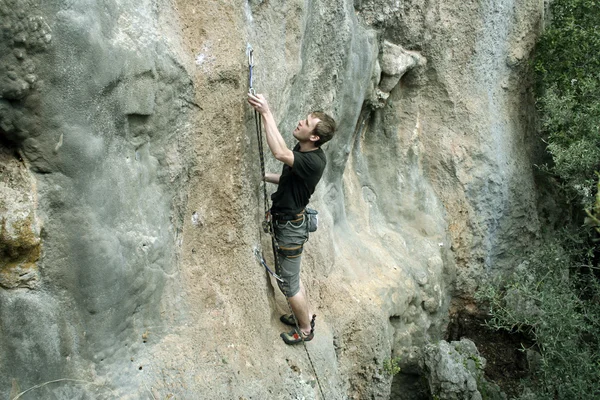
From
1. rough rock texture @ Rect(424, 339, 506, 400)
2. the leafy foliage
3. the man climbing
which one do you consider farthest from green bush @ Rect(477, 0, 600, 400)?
the man climbing

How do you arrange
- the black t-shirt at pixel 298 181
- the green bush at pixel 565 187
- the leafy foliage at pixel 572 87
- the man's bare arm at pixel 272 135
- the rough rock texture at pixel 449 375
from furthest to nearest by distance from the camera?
1. the leafy foliage at pixel 572 87
2. the green bush at pixel 565 187
3. the rough rock texture at pixel 449 375
4. the black t-shirt at pixel 298 181
5. the man's bare arm at pixel 272 135

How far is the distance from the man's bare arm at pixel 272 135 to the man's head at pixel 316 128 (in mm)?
221

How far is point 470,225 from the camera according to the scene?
8.15 metres

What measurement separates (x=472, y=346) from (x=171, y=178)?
4.28 meters

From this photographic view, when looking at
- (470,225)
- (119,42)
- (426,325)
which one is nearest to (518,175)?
(470,225)

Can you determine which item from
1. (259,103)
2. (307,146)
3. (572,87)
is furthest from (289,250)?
(572,87)

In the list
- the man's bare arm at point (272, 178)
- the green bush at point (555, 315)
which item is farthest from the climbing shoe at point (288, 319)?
the green bush at point (555, 315)

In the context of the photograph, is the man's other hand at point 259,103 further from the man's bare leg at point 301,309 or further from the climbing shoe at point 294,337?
the climbing shoe at point 294,337

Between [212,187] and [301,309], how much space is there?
1.19 meters

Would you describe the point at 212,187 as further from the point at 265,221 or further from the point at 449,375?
the point at 449,375

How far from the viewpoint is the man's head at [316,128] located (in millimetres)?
4672

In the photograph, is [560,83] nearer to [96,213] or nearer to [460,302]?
[460,302]

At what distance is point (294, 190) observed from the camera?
4.82 metres

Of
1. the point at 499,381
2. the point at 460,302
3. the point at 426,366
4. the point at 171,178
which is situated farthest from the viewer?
the point at 460,302
